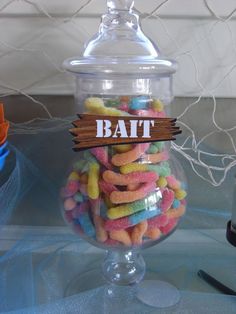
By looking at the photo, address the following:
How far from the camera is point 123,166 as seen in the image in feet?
1.77

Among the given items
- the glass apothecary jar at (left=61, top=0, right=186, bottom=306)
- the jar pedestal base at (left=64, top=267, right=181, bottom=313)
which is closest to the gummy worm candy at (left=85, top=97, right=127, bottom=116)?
the glass apothecary jar at (left=61, top=0, right=186, bottom=306)

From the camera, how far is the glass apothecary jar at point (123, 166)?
0.54m

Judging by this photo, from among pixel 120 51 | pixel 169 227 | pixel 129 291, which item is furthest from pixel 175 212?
pixel 120 51

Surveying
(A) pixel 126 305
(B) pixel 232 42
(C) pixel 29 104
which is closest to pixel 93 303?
(A) pixel 126 305

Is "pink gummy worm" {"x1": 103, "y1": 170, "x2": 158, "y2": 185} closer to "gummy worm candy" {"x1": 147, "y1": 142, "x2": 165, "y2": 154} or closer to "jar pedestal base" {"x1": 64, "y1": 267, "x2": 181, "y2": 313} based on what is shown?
"gummy worm candy" {"x1": 147, "y1": 142, "x2": 165, "y2": 154}

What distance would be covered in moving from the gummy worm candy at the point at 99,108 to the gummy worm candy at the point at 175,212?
137 mm

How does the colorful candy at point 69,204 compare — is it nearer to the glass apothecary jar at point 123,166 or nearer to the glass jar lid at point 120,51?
the glass apothecary jar at point 123,166

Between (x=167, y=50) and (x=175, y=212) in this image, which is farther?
(x=167, y=50)

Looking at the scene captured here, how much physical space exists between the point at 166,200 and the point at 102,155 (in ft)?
0.32

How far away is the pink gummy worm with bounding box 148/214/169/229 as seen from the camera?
1.83ft

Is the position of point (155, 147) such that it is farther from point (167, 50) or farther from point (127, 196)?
point (167, 50)

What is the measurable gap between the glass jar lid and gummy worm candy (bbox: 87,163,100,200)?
13 centimetres

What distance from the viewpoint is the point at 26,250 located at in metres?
0.64

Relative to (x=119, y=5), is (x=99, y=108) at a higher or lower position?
lower
